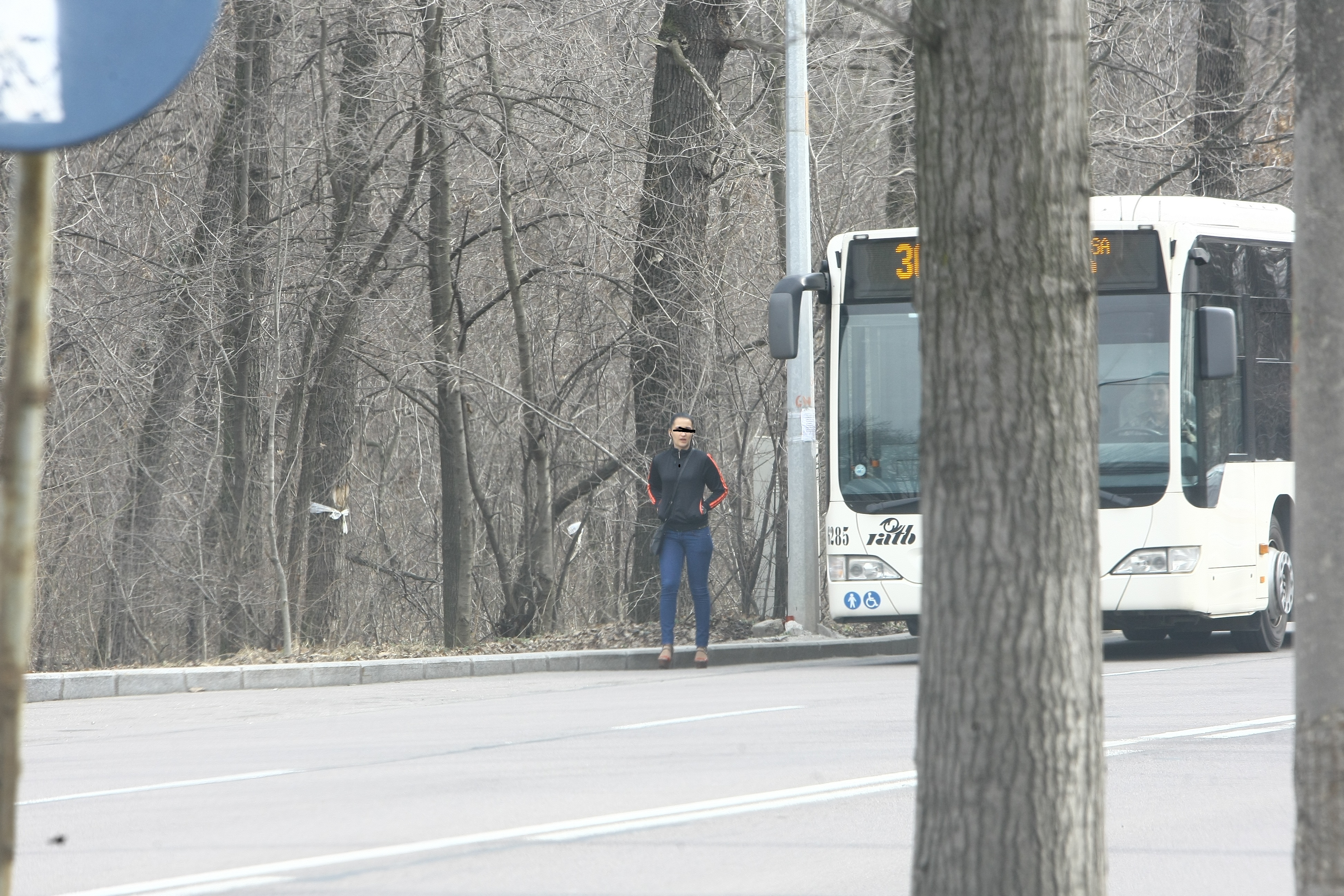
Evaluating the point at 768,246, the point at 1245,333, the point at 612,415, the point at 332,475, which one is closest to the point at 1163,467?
the point at 1245,333

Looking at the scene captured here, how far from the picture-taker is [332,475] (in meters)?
19.8

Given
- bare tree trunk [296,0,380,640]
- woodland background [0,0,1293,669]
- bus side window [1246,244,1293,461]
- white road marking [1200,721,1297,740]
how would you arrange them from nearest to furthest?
white road marking [1200,721,1297,740]
bus side window [1246,244,1293,461]
woodland background [0,0,1293,669]
bare tree trunk [296,0,380,640]

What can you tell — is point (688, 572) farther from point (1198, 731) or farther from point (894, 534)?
point (1198, 731)

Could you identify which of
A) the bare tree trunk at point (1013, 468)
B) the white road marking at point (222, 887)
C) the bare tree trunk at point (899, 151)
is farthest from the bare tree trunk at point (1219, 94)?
the bare tree trunk at point (1013, 468)

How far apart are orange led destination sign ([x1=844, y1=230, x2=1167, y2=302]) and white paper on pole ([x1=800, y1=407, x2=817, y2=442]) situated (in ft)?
5.49

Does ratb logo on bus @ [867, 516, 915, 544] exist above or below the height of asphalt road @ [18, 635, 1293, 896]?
above

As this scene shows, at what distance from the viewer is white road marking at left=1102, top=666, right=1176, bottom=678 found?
12.3 m

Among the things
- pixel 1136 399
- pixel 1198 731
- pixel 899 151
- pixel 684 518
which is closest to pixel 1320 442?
pixel 1198 731

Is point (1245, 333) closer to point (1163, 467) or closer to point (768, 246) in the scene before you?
point (1163, 467)

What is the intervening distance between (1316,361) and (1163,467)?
376 inches

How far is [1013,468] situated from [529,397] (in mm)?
14596

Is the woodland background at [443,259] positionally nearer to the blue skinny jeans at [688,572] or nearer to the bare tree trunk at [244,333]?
the bare tree trunk at [244,333]

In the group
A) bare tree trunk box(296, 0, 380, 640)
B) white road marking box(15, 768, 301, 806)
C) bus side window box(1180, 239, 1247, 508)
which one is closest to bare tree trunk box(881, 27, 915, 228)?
bus side window box(1180, 239, 1247, 508)

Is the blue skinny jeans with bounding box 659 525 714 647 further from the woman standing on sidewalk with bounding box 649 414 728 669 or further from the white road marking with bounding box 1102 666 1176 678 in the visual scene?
the white road marking with bounding box 1102 666 1176 678
